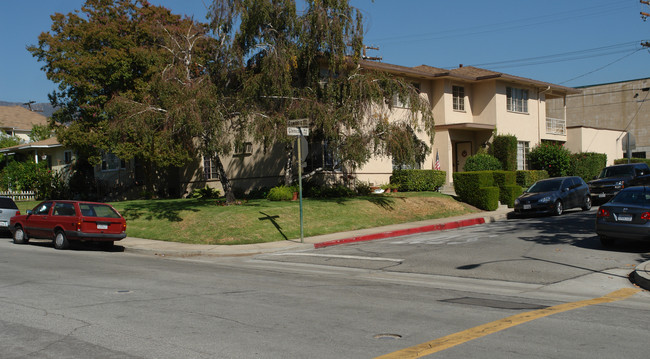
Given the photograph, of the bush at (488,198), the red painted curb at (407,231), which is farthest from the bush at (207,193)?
the bush at (488,198)

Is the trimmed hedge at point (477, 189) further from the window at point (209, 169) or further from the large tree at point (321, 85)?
the window at point (209, 169)

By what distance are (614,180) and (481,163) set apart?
668cm

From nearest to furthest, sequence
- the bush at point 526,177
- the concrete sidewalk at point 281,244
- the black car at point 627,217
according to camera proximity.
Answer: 1. the black car at point 627,217
2. the concrete sidewalk at point 281,244
3. the bush at point 526,177

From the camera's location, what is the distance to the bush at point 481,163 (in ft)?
98.2

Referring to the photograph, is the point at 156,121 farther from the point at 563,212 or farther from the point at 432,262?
the point at 563,212

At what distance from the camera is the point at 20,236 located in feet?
61.3

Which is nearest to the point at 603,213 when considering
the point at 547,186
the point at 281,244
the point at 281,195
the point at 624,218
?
the point at 624,218

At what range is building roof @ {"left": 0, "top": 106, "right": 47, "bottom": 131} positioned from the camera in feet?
198

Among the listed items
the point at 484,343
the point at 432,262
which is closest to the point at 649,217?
the point at 432,262

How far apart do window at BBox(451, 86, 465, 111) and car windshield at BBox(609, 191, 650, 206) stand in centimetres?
1926

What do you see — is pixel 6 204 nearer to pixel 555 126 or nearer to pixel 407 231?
pixel 407 231

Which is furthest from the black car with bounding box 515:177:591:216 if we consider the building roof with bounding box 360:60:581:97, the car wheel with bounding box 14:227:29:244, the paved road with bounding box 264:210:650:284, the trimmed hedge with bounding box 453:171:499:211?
the car wheel with bounding box 14:227:29:244

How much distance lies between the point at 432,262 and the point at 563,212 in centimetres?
1342

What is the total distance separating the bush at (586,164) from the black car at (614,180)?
780 centimetres
